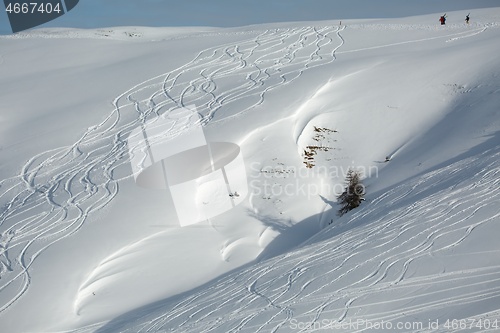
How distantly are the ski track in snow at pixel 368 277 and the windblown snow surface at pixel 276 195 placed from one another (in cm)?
4

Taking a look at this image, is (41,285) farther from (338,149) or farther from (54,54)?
(54,54)

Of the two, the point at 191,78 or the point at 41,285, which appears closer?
the point at 41,285

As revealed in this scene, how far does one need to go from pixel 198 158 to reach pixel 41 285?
5.57 metres

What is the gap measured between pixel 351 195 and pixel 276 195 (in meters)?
1.87

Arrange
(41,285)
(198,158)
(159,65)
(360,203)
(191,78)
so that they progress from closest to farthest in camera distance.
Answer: (41,285) → (360,203) → (198,158) → (191,78) → (159,65)

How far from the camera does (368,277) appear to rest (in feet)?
30.3

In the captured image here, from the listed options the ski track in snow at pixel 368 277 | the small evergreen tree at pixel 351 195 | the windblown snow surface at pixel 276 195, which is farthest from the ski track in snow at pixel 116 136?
the small evergreen tree at pixel 351 195

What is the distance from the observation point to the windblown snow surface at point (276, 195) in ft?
29.9

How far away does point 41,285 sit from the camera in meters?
11.9

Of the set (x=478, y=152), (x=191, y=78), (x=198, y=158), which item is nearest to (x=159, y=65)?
(x=191, y=78)

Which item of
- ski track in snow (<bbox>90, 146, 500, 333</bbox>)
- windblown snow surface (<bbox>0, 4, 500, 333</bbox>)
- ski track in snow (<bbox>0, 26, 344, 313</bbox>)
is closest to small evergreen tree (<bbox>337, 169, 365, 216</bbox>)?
windblown snow surface (<bbox>0, 4, 500, 333</bbox>)

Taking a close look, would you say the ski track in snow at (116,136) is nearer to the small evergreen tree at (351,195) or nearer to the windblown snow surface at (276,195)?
the windblown snow surface at (276,195)

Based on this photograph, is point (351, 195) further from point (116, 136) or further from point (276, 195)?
point (116, 136)

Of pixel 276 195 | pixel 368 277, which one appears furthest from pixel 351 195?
pixel 368 277
